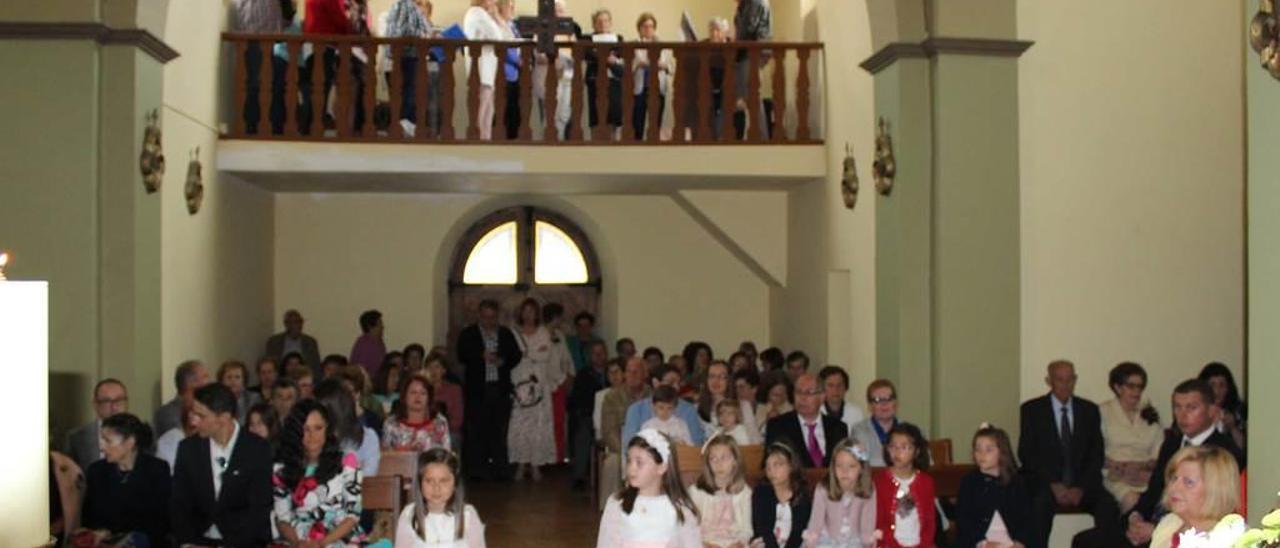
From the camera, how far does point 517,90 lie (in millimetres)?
14750

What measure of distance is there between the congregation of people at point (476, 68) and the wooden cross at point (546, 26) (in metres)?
0.03

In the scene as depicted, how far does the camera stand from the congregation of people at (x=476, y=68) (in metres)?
14.3

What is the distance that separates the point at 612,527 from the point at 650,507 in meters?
0.20

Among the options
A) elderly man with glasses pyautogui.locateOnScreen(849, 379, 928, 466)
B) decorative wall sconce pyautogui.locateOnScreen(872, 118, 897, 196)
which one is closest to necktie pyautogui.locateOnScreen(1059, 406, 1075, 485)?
elderly man with glasses pyautogui.locateOnScreen(849, 379, 928, 466)

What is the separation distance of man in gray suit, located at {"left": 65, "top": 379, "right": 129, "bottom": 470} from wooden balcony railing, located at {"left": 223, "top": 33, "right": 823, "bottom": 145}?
5297mm

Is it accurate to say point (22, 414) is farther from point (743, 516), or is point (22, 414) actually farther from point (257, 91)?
point (257, 91)

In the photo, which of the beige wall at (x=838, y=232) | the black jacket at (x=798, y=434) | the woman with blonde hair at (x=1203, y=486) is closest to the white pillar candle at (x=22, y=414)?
the woman with blonde hair at (x=1203, y=486)

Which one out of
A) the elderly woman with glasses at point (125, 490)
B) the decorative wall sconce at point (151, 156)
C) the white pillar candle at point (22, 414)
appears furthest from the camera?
the decorative wall sconce at point (151, 156)

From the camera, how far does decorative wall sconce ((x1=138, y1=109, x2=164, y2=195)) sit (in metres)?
9.88

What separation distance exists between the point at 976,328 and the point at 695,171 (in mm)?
4769

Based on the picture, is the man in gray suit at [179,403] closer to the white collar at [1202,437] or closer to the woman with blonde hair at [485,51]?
the woman with blonde hair at [485,51]

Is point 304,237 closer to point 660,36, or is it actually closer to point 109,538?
point 660,36

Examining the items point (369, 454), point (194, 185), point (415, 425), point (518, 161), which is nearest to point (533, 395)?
point (518, 161)

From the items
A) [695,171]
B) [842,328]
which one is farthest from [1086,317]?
[695,171]
